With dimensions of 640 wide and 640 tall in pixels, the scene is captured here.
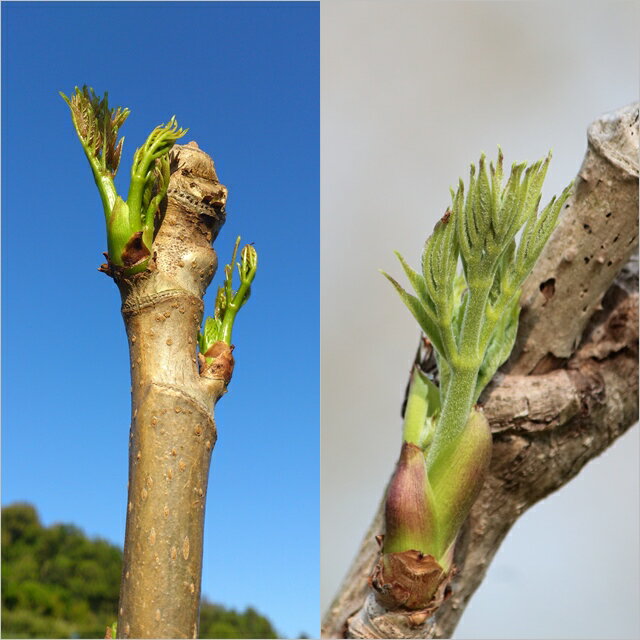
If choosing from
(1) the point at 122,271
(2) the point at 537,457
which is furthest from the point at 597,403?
(1) the point at 122,271

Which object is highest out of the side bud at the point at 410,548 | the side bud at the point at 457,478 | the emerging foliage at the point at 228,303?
the emerging foliage at the point at 228,303

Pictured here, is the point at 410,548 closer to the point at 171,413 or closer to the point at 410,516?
the point at 410,516

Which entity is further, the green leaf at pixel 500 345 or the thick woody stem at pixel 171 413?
the green leaf at pixel 500 345

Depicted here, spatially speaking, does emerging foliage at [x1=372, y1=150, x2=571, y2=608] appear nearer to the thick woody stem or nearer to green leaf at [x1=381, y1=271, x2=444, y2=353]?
green leaf at [x1=381, y1=271, x2=444, y2=353]

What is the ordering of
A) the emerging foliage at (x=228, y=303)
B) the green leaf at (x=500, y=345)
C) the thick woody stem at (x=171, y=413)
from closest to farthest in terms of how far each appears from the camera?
the thick woody stem at (x=171, y=413), the emerging foliage at (x=228, y=303), the green leaf at (x=500, y=345)

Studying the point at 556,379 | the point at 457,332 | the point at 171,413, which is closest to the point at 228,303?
the point at 171,413

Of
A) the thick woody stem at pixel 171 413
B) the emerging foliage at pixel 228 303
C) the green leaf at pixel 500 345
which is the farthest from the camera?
the green leaf at pixel 500 345

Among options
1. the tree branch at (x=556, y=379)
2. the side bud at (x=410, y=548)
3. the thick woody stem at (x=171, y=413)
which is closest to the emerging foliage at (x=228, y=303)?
the thick woody stem at (x=171, y=413)

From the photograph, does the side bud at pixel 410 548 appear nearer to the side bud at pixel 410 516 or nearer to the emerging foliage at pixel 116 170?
the side bud at pixel 410 516
